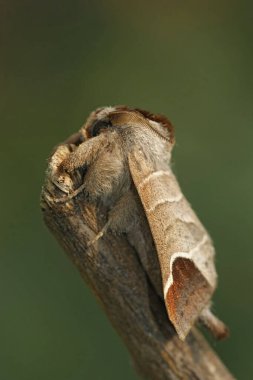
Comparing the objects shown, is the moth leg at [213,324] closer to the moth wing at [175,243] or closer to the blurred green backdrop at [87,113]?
the moth wing at [175,243]

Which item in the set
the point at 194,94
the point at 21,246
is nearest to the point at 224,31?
the point at 194,94

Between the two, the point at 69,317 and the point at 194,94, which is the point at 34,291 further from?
the point at 194,94

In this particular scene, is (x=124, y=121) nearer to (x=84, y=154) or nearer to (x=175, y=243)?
(x=84, y=154)

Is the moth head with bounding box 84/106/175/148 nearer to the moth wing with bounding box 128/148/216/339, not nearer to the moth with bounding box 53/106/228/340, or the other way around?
the moth with bounding box 53/106/228/340

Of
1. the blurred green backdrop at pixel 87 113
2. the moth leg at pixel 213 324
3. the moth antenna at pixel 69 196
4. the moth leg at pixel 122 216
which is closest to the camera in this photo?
the moth antenna at pixel 69 196

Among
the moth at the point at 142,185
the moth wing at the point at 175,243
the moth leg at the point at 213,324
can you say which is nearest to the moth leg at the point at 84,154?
the moth at the point at 142,185

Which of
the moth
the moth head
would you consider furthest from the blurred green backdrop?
the moth head
